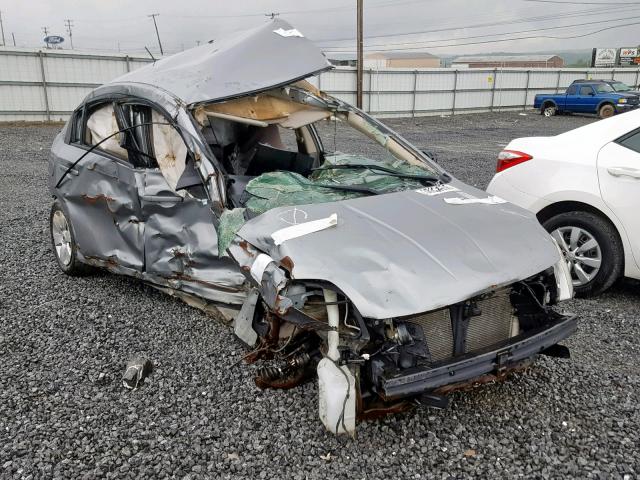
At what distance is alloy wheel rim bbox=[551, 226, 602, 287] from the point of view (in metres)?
4.55

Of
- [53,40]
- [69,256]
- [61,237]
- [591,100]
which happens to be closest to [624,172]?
[69,256]

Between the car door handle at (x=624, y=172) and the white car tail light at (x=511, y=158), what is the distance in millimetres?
687

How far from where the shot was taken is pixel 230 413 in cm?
302

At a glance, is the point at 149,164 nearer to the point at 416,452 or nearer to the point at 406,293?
the point at 406,293

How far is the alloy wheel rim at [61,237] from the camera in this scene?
491cm

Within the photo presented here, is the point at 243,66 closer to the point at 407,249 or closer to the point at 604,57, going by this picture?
the point at 407,249

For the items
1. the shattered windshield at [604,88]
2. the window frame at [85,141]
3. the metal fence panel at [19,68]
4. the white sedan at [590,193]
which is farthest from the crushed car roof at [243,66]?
the shattered windshield at [604,88]

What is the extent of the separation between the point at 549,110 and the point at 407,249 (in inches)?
1016

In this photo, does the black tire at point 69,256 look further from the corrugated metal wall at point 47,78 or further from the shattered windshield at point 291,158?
the corrugated metal wall at point 47,78

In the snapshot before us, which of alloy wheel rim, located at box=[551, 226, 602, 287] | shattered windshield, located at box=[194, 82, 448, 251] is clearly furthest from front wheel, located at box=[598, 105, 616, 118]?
shattered windshield, located at box=[194, 82, 448, 251]

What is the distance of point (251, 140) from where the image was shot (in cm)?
440

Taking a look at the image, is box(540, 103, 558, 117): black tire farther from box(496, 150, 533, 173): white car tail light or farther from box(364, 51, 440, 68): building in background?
box(364, 51, 440, 68): building in background

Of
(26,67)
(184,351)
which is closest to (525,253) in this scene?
(184,351)

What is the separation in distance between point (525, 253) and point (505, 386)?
0.81m
